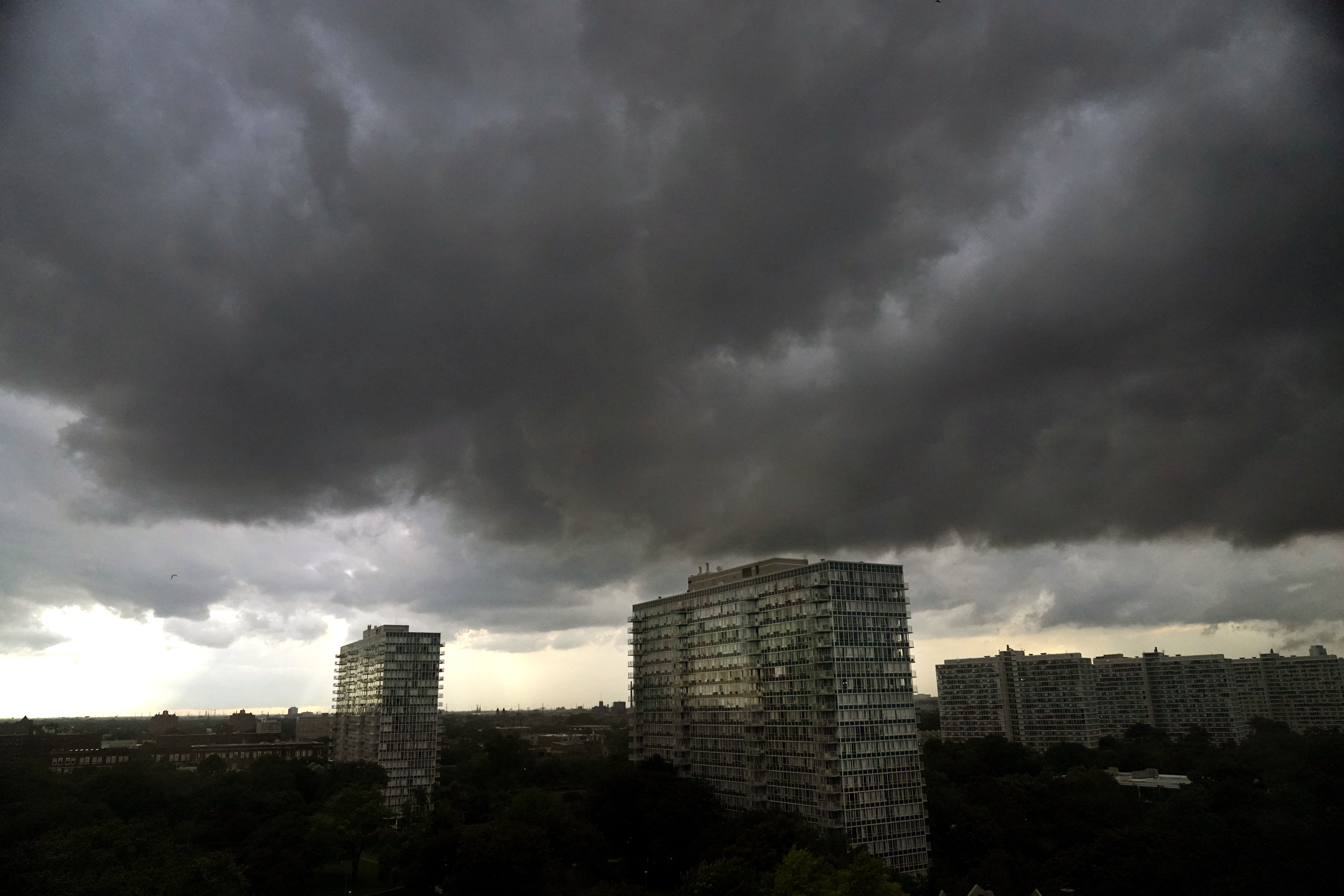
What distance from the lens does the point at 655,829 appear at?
3725 inches

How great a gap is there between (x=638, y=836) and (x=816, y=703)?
29287 mm

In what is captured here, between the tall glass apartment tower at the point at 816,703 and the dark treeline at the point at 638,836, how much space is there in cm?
599

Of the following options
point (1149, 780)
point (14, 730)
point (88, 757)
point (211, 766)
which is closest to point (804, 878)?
point (1149, 780)

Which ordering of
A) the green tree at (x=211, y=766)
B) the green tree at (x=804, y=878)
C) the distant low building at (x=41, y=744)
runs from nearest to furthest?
the green tree at (x=804, y=878) → the distant low building at (x=41, y=744) → the green tree at (x=211, y=766)

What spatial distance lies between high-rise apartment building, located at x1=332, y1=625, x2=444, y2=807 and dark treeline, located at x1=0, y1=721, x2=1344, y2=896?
47.5 ft

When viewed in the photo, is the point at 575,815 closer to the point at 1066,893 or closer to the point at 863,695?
the point at 863,695

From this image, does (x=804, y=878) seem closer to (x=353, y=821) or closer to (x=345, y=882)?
(x=353, y=821)

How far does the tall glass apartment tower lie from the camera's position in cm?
9338

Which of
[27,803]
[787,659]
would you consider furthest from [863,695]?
[27,803]

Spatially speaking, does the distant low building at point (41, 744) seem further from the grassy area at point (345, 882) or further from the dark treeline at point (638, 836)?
the grassy area at point (345, 882)

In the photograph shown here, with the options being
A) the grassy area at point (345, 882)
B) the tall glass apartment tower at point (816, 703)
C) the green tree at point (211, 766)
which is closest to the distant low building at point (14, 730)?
the green tree at point (211, 766)

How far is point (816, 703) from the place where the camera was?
9700cm

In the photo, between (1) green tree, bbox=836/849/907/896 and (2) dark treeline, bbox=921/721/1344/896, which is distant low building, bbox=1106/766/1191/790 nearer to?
(2) dark treeline, bbox=921/721/1344/896

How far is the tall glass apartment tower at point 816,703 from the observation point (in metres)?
93.4
